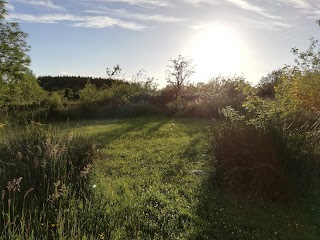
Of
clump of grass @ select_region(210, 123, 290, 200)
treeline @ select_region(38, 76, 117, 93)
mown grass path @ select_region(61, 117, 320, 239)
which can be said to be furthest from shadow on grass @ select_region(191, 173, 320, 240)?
treeline @ select_region(38, 76, 117, 93)

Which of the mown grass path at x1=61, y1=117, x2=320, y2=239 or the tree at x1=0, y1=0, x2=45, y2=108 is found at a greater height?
the tree at x1=0, y1=0, x2=45, y2=108

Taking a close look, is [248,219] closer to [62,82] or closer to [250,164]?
[250,164]

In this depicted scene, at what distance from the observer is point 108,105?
2130cm

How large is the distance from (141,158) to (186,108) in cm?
1093

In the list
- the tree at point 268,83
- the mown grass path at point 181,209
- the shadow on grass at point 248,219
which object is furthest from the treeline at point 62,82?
the shadow on grass at point 248,219

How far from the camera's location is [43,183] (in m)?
4.53

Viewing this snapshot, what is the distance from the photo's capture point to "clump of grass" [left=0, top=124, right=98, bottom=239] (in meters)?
3.74

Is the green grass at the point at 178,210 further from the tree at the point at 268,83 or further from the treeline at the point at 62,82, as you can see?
the treeline at the point at 62,82

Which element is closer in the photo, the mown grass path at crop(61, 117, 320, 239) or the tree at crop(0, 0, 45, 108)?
the mown grass path at crop(61, 117, 320, 239)

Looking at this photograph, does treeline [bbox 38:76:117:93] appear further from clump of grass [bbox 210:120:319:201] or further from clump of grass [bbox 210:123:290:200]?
clump of grass [bbox 210:120:319:201]

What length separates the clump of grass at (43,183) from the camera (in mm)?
3738

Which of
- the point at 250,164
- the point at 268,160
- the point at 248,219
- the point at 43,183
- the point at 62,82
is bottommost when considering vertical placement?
the point at 248,219

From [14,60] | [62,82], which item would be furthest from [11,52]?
[62,82]

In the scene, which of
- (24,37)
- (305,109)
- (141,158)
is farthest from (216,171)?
(24,37)
